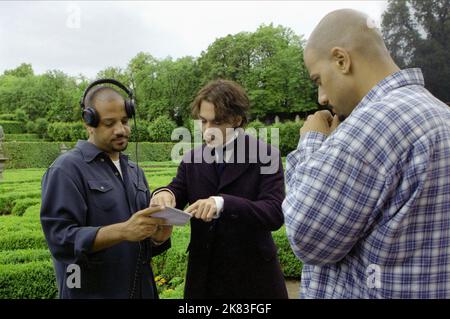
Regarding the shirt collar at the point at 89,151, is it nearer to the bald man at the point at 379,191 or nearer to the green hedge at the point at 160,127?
the bald man at the point at 379,191

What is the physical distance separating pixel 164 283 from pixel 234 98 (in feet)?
9.24

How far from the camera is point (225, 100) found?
222 cm

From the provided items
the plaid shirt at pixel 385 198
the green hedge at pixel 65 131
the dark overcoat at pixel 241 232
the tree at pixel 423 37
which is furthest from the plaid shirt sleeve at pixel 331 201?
the green hedge at pixel 65 131

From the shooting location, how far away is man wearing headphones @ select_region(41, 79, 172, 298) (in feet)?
5.73

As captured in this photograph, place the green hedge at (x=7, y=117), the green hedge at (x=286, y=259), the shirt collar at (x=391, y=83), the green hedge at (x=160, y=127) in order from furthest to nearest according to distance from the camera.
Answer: the green hedge at (x=7, y=117) < the green hedge at (x=160, y=127) < the green hedge at (x=286, y=259) < the shirt collar at (x=391, y=83)

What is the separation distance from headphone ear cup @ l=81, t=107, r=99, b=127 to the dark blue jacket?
0.10 m

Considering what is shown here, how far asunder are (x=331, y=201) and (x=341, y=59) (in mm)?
404

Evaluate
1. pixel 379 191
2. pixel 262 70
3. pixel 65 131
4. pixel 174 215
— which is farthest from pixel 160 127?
pixel 379 191

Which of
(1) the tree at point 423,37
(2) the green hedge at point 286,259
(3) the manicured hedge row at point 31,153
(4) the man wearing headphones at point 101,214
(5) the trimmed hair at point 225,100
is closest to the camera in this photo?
(4) the man wearing headphones at point 101,214

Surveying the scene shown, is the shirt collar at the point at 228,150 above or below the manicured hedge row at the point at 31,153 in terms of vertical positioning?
above

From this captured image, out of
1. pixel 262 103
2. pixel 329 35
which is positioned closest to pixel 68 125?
pixel 262 103

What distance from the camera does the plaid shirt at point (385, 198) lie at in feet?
3.60

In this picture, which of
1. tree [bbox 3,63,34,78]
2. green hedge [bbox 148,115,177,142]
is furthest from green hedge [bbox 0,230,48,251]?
tree [bbox 3,63,34,78]

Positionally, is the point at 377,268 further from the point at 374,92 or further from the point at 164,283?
the point at 164,283
